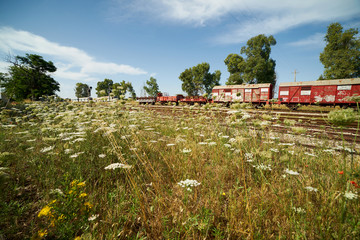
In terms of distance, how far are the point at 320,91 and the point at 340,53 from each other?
1328cm

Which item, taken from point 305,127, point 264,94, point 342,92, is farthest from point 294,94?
point 305,127

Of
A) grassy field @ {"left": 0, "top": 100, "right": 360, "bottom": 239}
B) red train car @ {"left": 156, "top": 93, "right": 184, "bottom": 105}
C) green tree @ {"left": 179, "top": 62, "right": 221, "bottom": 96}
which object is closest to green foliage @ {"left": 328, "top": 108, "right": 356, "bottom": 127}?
grassy field @ {"left": 0, "top": 100, "right": 360, "bottom": 239}

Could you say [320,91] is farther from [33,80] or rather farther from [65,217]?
[33,80]

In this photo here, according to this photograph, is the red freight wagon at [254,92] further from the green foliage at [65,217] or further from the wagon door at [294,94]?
the green foliage at [65,217]

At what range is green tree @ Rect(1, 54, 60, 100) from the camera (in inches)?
1314

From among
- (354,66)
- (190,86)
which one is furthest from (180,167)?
(190,86)

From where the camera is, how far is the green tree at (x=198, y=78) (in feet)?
138

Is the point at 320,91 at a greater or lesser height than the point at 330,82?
lesser

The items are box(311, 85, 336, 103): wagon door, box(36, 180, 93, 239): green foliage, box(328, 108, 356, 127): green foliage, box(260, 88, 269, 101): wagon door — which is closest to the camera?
box(328, 108, 356, 127): green foliage

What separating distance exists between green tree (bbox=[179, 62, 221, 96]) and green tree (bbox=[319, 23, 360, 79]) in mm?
24195

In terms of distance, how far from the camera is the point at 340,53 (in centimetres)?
2030

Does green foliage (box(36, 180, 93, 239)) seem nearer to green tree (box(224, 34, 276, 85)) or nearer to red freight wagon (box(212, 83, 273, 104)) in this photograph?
red freight wagon (box(212, 83, 273, 104))

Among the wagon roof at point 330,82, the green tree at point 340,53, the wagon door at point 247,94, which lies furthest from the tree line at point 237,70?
the wagon roof at point 330,82

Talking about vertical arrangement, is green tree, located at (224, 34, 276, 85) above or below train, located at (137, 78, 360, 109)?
above
